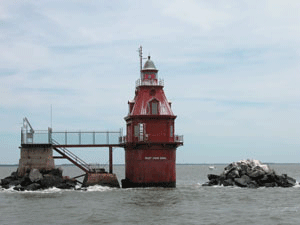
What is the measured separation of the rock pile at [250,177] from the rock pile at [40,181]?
53.2 feet

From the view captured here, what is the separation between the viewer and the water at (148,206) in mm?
33750

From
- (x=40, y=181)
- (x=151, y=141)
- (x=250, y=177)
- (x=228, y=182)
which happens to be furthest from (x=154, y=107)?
(x=250, y=177)

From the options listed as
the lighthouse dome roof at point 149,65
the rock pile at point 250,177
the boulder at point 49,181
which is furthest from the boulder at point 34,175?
the rock pile at point 250,177

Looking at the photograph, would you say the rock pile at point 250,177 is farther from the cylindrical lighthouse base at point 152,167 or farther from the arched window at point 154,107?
the arched window at point 154,107

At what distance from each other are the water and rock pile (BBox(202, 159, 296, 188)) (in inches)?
181

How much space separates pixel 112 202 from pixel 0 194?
11.3 metres

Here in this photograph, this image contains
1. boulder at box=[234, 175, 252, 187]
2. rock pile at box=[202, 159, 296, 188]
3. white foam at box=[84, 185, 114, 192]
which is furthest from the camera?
rock pile at box=[202, 159, 296, 188]

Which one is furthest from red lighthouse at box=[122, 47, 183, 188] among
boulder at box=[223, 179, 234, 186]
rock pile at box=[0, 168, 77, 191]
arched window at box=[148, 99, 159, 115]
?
boulder at box=[223, 179, 234, 186]

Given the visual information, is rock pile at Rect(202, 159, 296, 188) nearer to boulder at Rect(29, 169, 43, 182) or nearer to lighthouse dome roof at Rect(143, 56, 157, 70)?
lighthouse dome roof at Rect(143, 56, 157, 70)

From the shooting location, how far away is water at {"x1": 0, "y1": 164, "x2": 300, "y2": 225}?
1329 inches

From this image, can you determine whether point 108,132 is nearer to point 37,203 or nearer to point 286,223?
point 37,203

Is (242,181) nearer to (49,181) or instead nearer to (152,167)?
(152,167)

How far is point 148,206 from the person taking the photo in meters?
38.5

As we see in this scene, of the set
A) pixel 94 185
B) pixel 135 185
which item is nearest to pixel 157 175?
pixel 135 185
